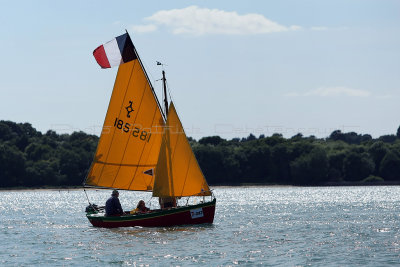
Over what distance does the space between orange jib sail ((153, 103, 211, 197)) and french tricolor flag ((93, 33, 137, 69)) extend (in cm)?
452

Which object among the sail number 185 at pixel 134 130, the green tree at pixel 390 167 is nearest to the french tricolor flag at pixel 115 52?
the sail number 185 at pixel 134 130

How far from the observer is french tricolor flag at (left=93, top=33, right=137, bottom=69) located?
5372 cm

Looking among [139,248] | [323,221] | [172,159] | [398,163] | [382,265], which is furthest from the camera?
[398,163]

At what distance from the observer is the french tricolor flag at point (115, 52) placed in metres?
53.7

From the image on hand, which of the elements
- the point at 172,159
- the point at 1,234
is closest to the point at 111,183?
the point at 172,159

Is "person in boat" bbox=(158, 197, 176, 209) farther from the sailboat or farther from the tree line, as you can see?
the tree line

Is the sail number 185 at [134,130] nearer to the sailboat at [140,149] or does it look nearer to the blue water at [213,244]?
the sailboat at [140,149]

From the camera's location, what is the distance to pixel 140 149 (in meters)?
53.7

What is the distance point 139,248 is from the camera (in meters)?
44.6

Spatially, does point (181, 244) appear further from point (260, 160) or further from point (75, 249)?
point (260, 160)

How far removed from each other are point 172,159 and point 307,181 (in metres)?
144

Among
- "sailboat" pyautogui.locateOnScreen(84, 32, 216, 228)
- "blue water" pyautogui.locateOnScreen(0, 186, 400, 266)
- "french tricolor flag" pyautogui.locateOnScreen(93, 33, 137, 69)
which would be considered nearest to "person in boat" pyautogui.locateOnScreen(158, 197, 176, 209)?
"sailboat" pyautogui.locateOnScreen(84, 32, 216, 228)

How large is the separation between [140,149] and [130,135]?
3.69 ft

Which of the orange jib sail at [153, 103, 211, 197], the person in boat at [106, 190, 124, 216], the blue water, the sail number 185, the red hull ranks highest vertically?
the sail number 185
